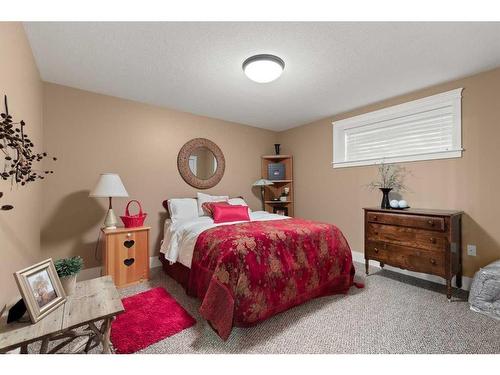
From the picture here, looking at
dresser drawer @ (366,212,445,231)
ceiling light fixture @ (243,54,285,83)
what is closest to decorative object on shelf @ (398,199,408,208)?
dresser drawer @ (366,212,445,231)

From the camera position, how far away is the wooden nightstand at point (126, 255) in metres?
2.54

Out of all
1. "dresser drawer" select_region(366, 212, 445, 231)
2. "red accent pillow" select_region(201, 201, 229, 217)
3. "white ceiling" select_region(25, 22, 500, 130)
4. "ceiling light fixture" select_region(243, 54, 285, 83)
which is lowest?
"dresser drawer" select_region(366, 212, 445, 231)

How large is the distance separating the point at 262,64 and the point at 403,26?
1.09 meters

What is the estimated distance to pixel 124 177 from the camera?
3.12 m

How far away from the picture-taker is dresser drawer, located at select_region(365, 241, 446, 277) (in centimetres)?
232

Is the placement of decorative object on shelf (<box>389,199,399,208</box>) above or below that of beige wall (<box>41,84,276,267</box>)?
below

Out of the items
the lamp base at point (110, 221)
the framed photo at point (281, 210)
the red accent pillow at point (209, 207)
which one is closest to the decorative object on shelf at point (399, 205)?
the framed photo at point (281, 210)

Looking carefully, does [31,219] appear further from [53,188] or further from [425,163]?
[425,163]

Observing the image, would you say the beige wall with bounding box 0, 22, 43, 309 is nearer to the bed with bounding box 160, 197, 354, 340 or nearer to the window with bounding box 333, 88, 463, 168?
the bed with bounding box 160, 197, 354, 340

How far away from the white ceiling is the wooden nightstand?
1.75m

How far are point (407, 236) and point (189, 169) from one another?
3077 mm

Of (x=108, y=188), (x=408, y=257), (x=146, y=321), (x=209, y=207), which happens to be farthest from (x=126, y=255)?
(x=408, y=257)

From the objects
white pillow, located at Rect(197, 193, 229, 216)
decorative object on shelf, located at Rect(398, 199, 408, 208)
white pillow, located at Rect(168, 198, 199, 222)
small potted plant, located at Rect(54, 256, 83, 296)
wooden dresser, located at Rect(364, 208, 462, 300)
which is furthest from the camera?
white pillow, located at Rect(197, 193, 229, 216)

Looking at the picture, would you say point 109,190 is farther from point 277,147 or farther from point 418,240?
point 418,240
